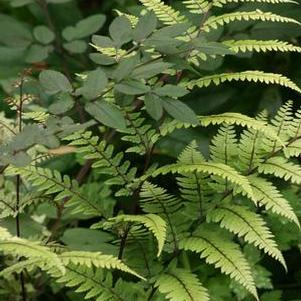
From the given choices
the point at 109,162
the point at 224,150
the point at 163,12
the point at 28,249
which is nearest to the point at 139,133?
the point at 109,162

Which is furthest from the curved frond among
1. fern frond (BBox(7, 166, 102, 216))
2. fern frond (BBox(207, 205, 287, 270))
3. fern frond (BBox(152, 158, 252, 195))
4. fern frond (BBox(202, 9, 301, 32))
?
fern frond (BBox(202, 9, 301, 32))

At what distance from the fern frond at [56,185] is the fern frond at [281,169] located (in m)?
0.44

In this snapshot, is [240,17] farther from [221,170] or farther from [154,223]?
[154,223]

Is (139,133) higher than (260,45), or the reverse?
(260,45)

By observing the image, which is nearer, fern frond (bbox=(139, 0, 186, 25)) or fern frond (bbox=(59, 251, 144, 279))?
fern frond (bbox=(59, 251, 144, 279))

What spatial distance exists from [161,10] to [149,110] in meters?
0.42

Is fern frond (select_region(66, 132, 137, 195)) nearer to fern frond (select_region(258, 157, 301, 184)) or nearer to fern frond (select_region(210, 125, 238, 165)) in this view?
fern frond (select_region(210, 125, 238, 165))

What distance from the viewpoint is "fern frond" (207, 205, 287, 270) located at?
1568 mm

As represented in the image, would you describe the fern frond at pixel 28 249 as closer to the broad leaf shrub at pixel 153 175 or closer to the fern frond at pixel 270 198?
the broad leaf shrub at pixel 153 175

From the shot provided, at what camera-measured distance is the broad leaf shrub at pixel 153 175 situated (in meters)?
1.49

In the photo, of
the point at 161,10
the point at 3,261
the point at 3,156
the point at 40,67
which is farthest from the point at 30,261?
the point at 40,67

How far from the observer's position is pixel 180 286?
1617 mm

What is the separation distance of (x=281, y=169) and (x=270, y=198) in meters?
0.10

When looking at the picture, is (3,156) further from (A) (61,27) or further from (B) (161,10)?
(A) (61,27)
